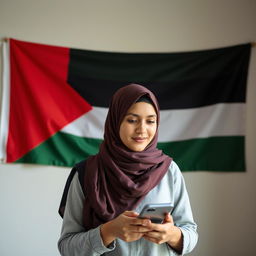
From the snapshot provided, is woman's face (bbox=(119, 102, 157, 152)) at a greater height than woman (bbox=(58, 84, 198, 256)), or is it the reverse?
woman's face (bbox=(119, 102, 157, 152))

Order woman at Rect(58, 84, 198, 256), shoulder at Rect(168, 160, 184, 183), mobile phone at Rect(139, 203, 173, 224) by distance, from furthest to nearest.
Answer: shoulder at Rect(168, 160, 184, 183) < woman at Rect(58, 84, 198, 256) < mobile phone at Rect(139, 203, 173, 224)

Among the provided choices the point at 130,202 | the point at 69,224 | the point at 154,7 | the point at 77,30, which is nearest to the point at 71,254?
the point at 69,224

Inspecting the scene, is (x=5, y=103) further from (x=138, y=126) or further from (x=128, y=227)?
(x=128, y=227)

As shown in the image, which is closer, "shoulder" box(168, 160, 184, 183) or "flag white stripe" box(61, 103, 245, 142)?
"shoulder" box(168, 160, 184, 183)

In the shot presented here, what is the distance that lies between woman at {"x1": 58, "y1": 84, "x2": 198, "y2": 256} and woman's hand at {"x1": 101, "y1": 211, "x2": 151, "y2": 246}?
25 millimetres

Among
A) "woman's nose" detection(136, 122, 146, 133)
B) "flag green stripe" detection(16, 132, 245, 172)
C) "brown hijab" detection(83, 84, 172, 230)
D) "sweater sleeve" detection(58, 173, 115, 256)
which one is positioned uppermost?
"flag green stripe" detection(16, 132, 245, 172)

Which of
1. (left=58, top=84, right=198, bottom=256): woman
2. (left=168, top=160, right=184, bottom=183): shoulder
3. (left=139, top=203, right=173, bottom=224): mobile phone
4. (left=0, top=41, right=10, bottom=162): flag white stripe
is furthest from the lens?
(left=0, top=41, right=10, bottom=162): flag white stripe

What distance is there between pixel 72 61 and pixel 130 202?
58.3 inches

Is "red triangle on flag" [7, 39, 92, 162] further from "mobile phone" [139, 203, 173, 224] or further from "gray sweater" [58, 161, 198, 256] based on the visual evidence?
"mobile phone" [139, 203, 173, 224]

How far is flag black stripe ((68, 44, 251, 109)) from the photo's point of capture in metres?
2.08

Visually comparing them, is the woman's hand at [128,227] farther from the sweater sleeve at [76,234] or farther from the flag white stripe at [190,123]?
the flag white stripe at [190,123]

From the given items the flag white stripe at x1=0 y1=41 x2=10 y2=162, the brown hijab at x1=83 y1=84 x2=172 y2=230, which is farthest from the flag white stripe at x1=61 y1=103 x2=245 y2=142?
the brown hijab at x1=83 y1=84 x2=172 y2=230

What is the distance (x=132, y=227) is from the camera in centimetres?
71

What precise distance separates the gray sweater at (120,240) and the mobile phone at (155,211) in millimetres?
116
